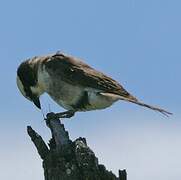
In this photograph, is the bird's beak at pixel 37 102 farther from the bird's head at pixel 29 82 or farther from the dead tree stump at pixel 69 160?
the dead tree stump at pixel 69 160

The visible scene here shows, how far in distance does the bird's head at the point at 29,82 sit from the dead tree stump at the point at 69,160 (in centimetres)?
359

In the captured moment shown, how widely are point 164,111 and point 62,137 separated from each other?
187 cm

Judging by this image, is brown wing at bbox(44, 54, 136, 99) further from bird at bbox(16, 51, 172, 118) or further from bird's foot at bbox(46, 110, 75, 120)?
bird's foot at bbox(46, 110, 75, 120)

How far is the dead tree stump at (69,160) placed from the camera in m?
8.41

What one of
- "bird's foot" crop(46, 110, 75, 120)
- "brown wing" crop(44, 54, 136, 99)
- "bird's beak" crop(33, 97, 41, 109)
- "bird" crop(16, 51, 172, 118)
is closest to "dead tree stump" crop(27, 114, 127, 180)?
"bird's foot" crop(46, 110, 75, 120)

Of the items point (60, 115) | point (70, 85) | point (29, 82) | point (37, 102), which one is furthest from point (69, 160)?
point (29, 82)

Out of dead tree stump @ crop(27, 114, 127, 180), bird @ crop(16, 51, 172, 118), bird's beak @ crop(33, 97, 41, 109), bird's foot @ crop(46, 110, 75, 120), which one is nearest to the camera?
dead tree stump @ crop(27, 114, 127, 180)

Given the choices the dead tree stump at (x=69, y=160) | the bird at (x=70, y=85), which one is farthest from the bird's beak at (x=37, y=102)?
the dead tree stump at (x=69, y=160)

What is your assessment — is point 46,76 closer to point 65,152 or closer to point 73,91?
point 73,91

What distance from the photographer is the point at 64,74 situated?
499 inches

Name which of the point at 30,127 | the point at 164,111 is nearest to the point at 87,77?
the point at 164,111

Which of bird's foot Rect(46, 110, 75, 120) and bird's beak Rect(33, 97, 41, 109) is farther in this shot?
bird's beak Rect(33, 97, 41, 109)

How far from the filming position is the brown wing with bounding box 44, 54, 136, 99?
12336 mm

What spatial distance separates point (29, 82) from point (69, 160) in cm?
465
